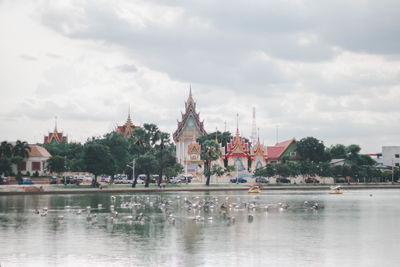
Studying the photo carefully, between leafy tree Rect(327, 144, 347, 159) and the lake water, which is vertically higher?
leafy tree Rect(327, 144, 347, 159)

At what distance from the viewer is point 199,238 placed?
3366 centimetres

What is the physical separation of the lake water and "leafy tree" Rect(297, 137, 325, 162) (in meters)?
82.2

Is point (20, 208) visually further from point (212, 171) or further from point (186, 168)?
point (186, 168)

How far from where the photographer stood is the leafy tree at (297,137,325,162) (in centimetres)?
13500

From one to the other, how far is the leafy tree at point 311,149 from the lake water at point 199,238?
8222cm

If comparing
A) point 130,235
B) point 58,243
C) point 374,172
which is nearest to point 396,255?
point 130,235

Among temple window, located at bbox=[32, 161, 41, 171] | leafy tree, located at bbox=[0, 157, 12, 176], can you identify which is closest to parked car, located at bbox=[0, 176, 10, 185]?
leafy tree, located at bbox=[0, 157, 12, 176]

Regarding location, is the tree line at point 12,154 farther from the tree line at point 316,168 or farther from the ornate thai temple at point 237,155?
the tree line at point 316,168

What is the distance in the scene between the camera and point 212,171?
11731 cm

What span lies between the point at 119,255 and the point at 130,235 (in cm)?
722

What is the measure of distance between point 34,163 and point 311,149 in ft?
196

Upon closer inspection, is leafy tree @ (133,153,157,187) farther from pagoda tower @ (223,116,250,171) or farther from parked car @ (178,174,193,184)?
pagoda tower @ (223,116,250,171)

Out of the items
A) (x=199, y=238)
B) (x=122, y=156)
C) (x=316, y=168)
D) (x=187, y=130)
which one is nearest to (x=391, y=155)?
(x=316, y=168)

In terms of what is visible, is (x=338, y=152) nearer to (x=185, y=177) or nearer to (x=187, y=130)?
(x=187, y=130)
